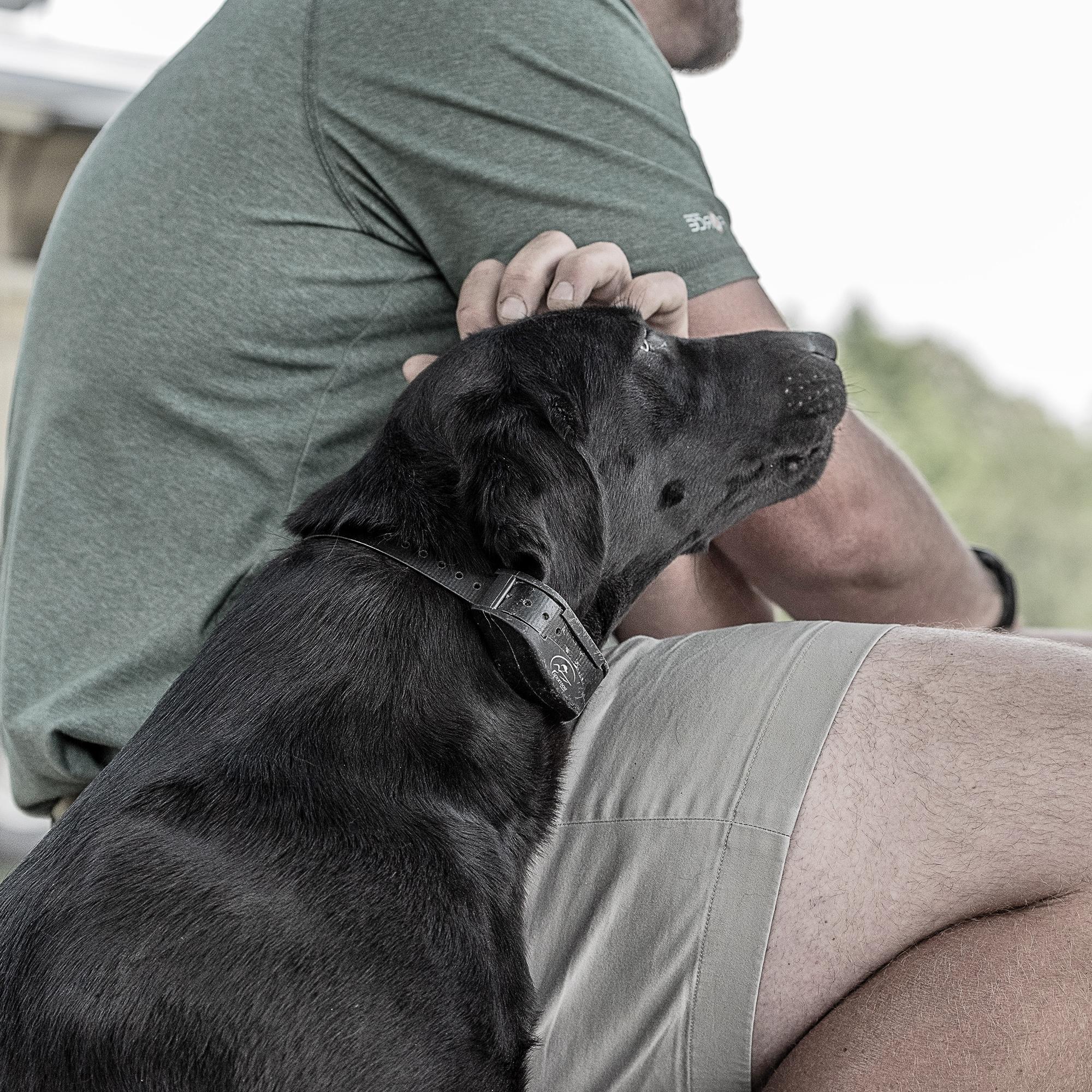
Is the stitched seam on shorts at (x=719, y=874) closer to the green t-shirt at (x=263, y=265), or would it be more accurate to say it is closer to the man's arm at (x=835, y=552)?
the man's arm at (x=835, y=552)

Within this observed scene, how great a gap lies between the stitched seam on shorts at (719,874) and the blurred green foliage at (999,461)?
529 inches

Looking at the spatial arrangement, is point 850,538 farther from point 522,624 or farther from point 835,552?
point 522,624

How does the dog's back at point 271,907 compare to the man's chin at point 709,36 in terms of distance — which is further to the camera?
the man's chin at point 709,36

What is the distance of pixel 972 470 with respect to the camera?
15.6 meters

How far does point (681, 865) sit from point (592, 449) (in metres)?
0.48

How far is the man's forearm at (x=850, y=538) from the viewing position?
73.9 inches

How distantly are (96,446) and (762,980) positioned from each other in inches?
43.6

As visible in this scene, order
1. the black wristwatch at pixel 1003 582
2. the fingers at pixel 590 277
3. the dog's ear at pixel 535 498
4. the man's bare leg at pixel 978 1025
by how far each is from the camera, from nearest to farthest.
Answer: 1. the man's bare leg at pixel 978 1025
2. the dog's ear at pixel 535 498
3. the fingers at pixel 590 277
4. the black wristwatch at pixel 1003 582

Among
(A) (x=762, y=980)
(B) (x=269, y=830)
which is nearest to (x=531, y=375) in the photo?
(B) (x=269, y=830)

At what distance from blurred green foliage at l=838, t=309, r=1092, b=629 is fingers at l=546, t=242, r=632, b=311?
43.2 ft

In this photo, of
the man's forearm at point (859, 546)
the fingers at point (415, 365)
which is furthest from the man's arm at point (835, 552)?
the fingers at point (415, 365)

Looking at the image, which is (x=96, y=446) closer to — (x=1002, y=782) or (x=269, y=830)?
(x=269, y=830)

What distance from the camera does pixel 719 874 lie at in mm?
1238

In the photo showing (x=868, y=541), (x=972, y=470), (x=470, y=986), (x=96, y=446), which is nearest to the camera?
(x=470, y=986)
